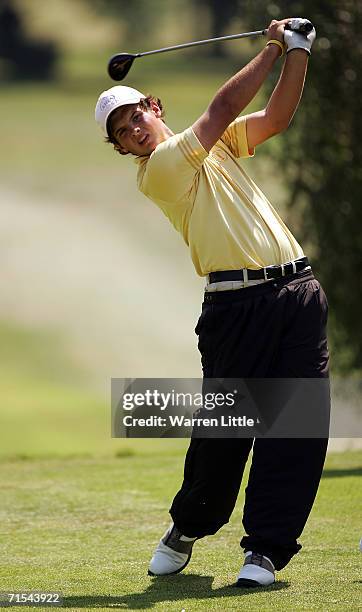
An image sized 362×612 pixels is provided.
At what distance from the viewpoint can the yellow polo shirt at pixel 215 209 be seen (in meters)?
4.37

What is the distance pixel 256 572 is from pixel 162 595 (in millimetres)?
344

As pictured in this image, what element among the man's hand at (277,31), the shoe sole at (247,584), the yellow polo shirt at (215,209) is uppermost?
the man's hand at (277,31)

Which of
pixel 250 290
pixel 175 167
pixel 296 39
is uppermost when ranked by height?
pixel 296 39

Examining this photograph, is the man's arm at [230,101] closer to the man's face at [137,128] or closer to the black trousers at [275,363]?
the man's face at [137,128]

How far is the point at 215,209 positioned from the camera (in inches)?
174

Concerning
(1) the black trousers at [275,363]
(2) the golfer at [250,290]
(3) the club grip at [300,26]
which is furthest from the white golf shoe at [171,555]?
(3) the club grip at [300,26]

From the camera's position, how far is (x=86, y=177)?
40875mm

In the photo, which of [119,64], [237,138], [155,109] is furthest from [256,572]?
[119,64]

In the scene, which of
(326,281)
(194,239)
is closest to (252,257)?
(194,239)

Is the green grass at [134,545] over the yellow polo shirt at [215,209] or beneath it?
beneath

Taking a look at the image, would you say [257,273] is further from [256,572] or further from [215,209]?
[256,572]

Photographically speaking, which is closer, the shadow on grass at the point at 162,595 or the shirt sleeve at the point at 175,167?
the shadow on grass at the point at 162,595

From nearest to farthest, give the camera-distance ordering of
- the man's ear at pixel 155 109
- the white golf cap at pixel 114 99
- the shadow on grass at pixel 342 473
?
the white golf cap at pixel 114 99
the man's ear at pixel 155 109
the shadow on grass at pixel 342 473

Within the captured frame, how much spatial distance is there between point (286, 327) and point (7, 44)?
72235 millimetres
